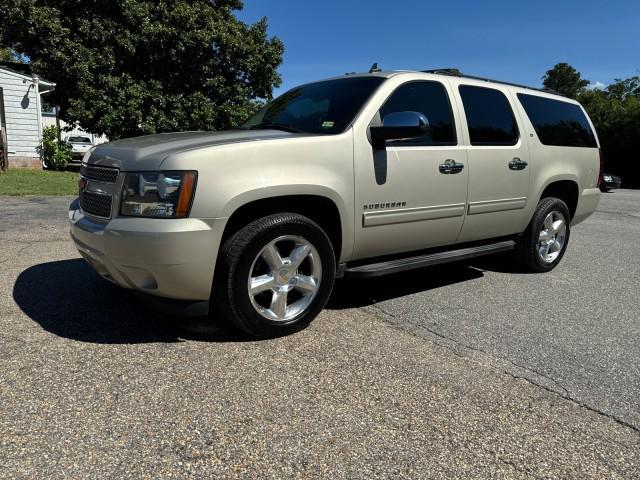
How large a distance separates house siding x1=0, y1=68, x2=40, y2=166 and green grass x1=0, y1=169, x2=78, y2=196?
4.61ft

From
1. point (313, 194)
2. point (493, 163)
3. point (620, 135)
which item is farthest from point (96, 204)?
point (620, 135)

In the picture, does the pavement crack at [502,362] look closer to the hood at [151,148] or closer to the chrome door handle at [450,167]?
the chrome door handle at [450,167]

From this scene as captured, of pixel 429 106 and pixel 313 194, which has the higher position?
pixel 429 106

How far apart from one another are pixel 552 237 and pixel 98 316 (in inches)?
176

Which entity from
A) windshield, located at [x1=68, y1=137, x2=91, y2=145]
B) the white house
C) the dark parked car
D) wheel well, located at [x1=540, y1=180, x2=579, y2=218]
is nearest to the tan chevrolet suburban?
wheel well, located at [x1=540, y1=180, x2=579, y2=218]

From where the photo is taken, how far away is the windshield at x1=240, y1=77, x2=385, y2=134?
3645mm

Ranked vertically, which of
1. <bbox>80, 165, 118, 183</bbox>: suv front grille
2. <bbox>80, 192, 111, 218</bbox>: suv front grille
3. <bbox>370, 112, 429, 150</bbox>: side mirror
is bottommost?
<bbox>80, 192, 111, 218</bbox>: suv front grille

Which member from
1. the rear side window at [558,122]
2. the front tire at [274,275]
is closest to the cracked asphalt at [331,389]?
the front tire at [274,275]

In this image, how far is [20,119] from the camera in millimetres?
16000

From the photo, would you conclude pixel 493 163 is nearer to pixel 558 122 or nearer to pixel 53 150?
pixel 558 122

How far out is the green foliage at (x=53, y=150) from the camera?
1645 cm

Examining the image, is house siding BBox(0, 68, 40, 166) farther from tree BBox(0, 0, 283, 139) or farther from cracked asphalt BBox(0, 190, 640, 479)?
cracked asphalt BBox(0, 190, 640, 479)

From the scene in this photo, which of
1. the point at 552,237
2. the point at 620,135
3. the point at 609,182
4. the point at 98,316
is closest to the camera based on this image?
the point at 98,316

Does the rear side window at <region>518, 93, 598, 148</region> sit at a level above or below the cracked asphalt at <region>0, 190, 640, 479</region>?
above
